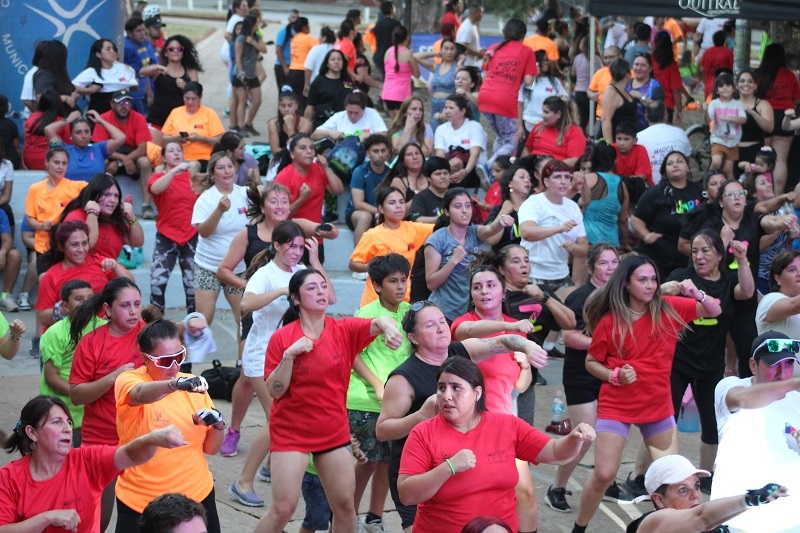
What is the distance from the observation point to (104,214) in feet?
29.9

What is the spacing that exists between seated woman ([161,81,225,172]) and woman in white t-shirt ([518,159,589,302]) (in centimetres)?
416

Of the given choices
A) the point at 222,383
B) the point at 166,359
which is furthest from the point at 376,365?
the point at 222,383

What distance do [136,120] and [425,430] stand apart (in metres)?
8.19

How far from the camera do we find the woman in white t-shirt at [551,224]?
9773 mm

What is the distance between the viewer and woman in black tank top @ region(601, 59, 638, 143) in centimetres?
1296

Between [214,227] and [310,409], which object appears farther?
[214,227]

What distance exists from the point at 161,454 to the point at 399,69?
10042mm

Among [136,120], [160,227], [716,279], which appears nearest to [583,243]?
[716,279]

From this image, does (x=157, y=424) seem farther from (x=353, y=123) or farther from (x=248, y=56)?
(x=248, y=56)

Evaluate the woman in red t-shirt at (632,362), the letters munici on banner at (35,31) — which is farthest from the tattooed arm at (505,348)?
the letters munici on banner at (35,31)

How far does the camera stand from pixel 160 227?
1048 cm

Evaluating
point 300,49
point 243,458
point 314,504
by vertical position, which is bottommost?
point 243,458

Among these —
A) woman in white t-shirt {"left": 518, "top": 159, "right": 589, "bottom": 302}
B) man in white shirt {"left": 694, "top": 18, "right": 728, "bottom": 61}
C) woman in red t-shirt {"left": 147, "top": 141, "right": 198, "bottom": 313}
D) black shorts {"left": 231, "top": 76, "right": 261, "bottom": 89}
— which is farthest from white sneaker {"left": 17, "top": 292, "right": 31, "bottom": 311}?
man in white shirt {"left": 694, "top": 18, "right": 728, "bottom": 61}

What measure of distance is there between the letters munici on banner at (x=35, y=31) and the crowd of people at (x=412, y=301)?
2.53 ft
